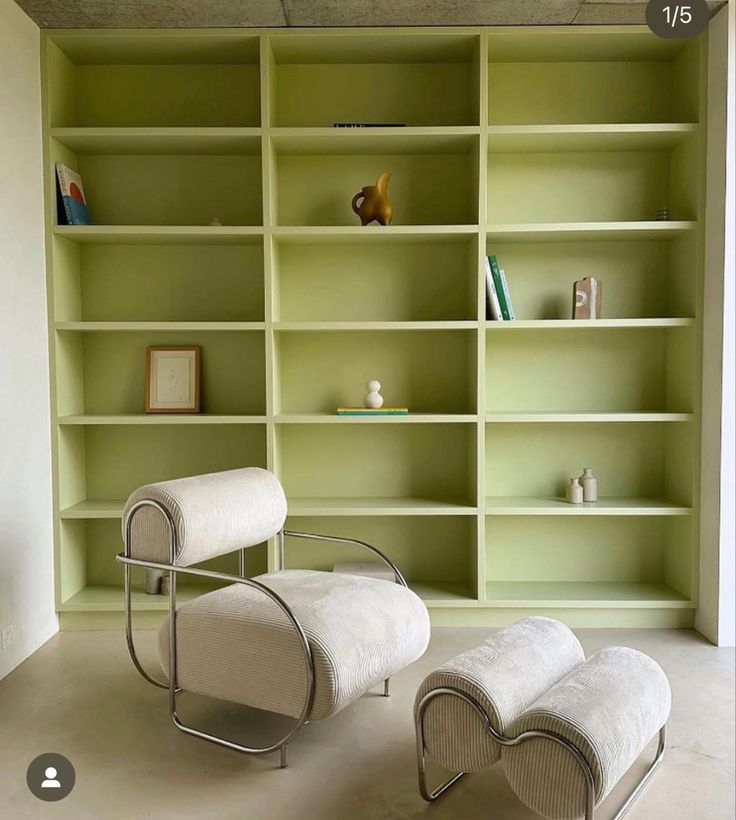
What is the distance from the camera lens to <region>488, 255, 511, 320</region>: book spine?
338 centimetres

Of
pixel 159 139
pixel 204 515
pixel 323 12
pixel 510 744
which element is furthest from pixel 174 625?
pixel 323 12

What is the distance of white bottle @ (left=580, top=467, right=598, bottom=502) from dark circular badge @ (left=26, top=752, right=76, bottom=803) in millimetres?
2329

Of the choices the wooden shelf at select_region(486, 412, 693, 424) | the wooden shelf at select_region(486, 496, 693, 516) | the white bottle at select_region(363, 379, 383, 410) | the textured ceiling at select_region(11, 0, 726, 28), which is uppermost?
the textured ceiling at select_region(11, 0, 726, 28)

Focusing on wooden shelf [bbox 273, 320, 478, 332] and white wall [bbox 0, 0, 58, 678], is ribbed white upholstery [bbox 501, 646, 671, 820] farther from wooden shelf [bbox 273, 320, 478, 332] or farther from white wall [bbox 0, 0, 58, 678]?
white wall [bbox 0, 0, 58, 678]

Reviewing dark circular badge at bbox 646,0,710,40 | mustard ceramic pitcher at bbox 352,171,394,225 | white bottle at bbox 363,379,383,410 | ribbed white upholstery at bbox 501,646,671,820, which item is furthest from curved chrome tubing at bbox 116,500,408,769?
dark circular badge at bbox 646,0,710,40

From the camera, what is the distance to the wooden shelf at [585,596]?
133 inches

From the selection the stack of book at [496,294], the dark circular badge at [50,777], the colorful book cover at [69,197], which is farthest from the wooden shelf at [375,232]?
the dark circular badge at [50,777]

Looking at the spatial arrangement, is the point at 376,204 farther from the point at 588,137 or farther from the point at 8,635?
the point at 8,635

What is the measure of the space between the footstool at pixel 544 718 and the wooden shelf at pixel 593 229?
1793 millimetres

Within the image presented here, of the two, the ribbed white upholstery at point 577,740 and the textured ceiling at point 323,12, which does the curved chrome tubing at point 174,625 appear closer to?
the ribbed white upholstery at point 577,740

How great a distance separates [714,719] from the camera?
8.21 feet

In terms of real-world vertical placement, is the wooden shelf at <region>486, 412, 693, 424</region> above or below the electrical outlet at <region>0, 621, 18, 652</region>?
above

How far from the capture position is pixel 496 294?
339 cm

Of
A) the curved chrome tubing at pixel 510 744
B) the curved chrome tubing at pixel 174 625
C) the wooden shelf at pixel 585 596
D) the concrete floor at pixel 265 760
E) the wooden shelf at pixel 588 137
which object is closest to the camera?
the curved chrome tubing at pixel 510 744
